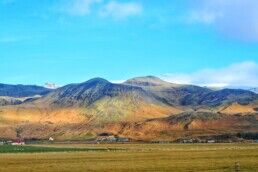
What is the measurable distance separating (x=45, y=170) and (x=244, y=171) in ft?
76.9

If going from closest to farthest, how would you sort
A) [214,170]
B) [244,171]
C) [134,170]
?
[244,171]
[214,170]
[134,170]

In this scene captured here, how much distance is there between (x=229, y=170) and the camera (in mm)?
54719

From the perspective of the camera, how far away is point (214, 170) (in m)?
56.8

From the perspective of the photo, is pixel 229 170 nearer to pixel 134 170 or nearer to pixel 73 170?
pixel 134 170

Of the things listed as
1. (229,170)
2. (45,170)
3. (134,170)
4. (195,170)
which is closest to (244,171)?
(229,170)

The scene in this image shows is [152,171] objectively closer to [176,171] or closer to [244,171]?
[176,171]

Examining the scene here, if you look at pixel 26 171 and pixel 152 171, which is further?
pixel 26 171

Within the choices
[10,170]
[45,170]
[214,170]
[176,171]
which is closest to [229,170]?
[214,170]

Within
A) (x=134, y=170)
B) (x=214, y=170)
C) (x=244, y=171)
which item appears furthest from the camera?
(x=134, y=170)

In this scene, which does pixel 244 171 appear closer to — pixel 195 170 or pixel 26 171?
pixel 195 170

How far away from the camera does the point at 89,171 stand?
200 feet

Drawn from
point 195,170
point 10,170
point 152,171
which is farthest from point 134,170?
point 10,170

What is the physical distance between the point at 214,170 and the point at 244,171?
493 cm

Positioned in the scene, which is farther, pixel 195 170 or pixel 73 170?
pixel 73 170
